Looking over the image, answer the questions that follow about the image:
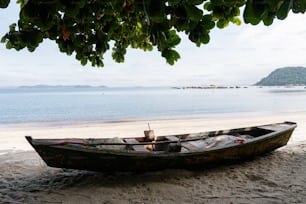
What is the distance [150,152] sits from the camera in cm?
411

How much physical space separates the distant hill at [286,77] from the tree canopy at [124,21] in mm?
133827

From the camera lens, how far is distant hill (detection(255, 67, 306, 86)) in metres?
123

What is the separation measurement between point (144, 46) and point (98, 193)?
2.25m

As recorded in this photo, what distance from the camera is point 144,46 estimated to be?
3893 millimetres

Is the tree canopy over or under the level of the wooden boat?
over

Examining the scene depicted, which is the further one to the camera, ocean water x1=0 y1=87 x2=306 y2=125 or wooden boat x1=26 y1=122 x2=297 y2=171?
ocean water x1=0 y1=87 x2=306 y2=125

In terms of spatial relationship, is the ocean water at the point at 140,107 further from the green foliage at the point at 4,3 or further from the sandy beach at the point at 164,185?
the green foliage at the point at 4,3

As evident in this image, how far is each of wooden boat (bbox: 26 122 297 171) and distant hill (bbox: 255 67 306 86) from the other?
430 feet

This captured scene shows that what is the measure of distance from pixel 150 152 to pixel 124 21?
1.95 m

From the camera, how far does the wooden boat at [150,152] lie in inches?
150

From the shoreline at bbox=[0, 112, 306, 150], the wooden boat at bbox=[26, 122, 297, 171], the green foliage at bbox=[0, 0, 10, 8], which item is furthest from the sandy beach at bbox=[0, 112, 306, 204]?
the shoreline at bbox=[0, 112, 306, 150]

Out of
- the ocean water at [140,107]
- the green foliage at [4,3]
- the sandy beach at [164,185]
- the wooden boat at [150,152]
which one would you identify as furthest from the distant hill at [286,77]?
the green foliage at [4,3]

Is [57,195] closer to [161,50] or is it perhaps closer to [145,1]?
[161,50]

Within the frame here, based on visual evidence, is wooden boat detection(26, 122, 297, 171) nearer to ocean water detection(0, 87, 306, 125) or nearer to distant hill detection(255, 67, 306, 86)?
ocean water detection(0, 87, 306, 125)
